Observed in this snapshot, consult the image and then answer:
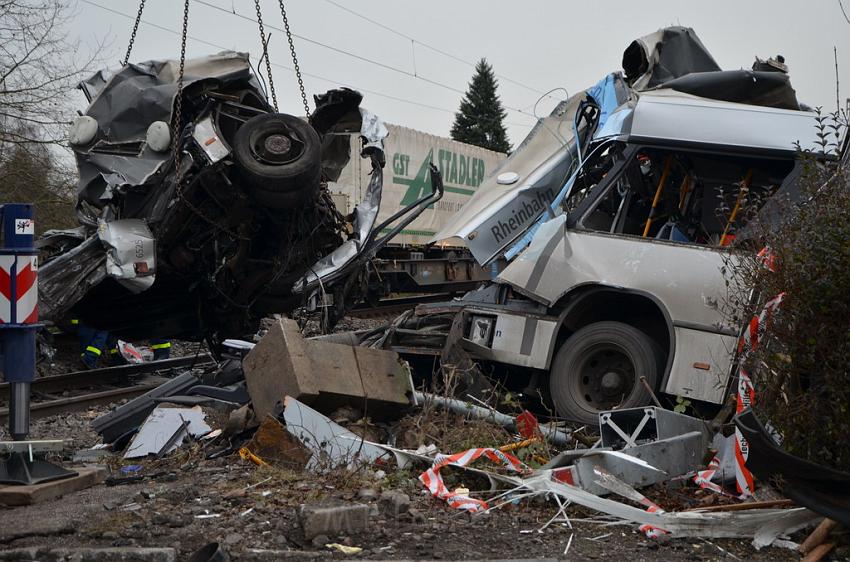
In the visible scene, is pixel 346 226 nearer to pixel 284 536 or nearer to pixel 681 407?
pixel 681 407

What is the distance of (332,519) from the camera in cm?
373

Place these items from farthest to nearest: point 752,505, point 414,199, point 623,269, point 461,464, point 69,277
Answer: point 414,199 → point 69,277 → point 623,269 → point 461,464 → point 752,505

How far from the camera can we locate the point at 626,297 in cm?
621

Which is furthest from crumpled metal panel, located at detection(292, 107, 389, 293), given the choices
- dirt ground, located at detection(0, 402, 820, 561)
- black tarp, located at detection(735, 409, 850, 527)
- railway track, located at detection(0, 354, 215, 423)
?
black tarp, located at detection(735, 409, 850, 527)

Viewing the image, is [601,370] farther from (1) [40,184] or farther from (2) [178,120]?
(1) [40,184]

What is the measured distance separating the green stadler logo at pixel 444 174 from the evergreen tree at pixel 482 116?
27108mm

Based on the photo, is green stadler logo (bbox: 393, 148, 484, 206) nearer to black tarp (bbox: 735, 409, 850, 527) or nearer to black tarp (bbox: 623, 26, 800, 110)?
black tarp (bbox: 623, 26, 800, 110)

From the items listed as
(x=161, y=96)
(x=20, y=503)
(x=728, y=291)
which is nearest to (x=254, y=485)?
(x=20, y=503)

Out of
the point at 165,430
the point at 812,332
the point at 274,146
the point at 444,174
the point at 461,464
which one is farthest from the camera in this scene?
the point at 444,174

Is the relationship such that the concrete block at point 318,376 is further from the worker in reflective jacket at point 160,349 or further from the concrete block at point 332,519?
the worker in reflective jacket at point 160,349

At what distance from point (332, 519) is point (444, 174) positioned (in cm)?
2026

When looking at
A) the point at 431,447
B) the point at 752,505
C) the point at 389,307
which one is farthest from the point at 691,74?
the point at 389,307

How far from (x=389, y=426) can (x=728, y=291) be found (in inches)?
87.8

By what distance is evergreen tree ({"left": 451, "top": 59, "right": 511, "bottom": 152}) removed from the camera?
52.6 m
